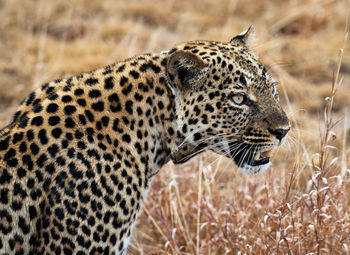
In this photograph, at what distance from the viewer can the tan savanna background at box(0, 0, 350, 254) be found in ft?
17.1

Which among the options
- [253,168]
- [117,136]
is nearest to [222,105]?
[253,168]

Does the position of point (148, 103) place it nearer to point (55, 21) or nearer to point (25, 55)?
point (25, 55)

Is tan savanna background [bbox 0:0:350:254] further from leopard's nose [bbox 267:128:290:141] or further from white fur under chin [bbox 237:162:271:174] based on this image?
leopard's nose [bbox 267:128:290:141]

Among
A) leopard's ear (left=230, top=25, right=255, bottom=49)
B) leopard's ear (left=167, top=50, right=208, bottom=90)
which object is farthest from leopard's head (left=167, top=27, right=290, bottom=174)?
leopard's ear (left=230, top=25, right=255, bottom=49)

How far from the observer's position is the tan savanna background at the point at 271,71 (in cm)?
521

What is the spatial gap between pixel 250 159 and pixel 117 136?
3.94ft

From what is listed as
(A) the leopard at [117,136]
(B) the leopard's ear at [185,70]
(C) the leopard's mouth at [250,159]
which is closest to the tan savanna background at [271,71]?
(C) the leopard's mouth at [250,159]

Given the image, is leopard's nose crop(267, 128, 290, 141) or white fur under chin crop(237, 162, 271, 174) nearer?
leopard's nose crop(267, 128, 290, 141)

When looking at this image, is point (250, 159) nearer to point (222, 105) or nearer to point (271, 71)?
point (222, 105)

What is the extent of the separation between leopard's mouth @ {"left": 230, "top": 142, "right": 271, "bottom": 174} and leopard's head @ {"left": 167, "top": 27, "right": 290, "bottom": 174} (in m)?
0.02

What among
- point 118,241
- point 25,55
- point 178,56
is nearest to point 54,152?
point 118,241

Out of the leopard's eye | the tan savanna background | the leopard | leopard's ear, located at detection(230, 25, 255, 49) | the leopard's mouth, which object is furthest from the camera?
leopard's ear, located at detection(230, 25, 255, 49)

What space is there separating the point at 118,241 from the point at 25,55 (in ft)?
27.7

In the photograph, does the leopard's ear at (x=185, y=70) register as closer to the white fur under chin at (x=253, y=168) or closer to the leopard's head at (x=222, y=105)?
the leopard's head at (x=222, y=105)
